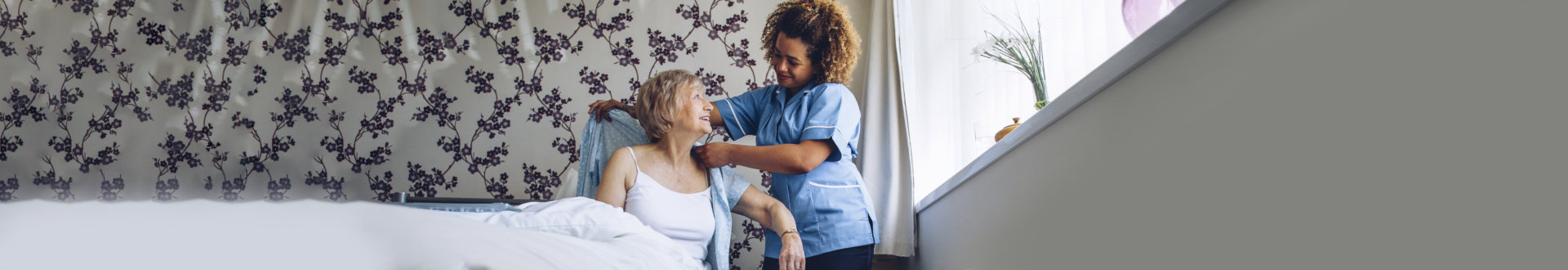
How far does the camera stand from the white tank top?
1.76 meters

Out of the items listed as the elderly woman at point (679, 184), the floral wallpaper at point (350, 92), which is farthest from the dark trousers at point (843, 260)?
the floral wallpaper at point (350, 92)

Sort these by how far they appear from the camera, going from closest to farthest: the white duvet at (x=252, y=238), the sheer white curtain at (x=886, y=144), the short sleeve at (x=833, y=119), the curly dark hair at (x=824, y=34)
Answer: the white duvet at (x=252, y=238) → the short sleeve at (x=833, y=119) → the curly dark hair at (x=824, y=34) → the sheer white curtain at (x=886, y=144)

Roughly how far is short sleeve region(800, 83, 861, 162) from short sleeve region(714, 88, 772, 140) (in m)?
0.31

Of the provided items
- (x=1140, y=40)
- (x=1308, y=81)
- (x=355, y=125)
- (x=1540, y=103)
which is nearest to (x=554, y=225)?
(x=1140, y=40)

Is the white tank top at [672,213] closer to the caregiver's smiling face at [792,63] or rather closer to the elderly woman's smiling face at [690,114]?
the elderly woman's smiling face at [690,114]

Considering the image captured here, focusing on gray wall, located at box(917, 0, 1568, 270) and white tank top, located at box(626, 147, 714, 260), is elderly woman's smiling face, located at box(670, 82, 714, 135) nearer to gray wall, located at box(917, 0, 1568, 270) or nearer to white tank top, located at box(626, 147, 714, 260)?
white tank top, located at box(626, 147, 714, 260)

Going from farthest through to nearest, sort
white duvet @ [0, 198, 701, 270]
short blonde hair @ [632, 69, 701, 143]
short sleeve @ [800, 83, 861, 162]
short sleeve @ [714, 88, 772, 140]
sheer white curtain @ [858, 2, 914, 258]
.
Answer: sheer white curtain @ [858, 2, 914, 258], short sleeve @ [714, 88, 772, 140], short sleeve @ [800, 83, 861, 162], short blonde hair @ [632, 69, 701, 143], white duvet @ [0, 198, 701, 270]

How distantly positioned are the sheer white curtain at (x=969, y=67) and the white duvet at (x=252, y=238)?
143cm

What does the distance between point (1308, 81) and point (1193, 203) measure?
8.5 inches

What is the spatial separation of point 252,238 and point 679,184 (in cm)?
133

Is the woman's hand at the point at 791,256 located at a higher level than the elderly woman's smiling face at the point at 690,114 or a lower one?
lower

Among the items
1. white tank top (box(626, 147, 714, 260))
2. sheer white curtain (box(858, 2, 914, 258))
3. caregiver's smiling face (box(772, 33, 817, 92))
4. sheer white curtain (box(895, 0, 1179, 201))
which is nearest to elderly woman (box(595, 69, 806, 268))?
white tank top (box(626, 147, 714, 260))

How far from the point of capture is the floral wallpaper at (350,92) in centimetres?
299

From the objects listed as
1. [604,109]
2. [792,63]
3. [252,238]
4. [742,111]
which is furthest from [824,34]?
[252,238]
